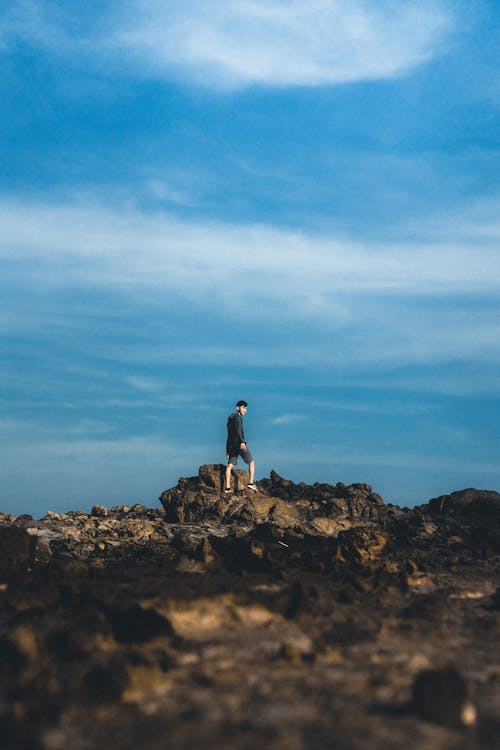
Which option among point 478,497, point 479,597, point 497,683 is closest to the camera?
point 497,683

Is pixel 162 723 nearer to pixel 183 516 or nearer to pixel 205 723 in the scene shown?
pixel 205 723

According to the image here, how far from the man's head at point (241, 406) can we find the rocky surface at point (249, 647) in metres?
7.63

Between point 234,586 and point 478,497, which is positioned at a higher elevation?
point 478,497

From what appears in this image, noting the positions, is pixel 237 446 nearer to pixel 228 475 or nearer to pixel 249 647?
pixel 228 475

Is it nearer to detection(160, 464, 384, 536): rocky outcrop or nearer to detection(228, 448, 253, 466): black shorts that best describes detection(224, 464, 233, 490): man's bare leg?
detection(228, 448, 253, 466): black shorts

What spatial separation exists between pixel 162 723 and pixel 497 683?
3.04m

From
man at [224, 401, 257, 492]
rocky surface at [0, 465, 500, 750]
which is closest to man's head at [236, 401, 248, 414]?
man at [224, 401, 257, 492]

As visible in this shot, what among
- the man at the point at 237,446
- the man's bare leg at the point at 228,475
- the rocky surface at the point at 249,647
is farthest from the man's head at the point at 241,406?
the rocky surface at the point at 249,647

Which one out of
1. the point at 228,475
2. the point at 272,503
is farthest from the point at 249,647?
the point at 228,475

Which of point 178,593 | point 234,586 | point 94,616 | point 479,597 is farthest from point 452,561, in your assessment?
point 94,616

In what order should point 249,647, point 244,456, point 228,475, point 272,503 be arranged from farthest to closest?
1. point 244,456
2. point 228,475
3. point 272,503
4. point 249,647

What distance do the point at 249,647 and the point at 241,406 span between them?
14422 millimetres

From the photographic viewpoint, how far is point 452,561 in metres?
13.6

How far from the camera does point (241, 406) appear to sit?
21109 mm
